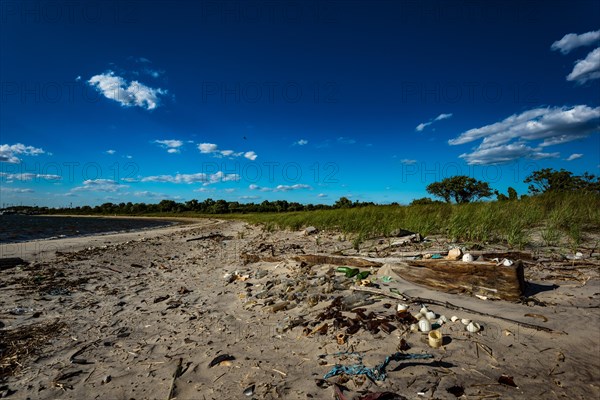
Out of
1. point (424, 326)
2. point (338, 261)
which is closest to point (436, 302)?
point (424, 326)

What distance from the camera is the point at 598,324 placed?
296 centimetres

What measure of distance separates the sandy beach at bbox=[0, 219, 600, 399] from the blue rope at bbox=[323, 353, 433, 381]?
0.02 meters

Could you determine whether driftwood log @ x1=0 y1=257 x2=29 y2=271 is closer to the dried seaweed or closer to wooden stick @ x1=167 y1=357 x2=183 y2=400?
the dried seaweed

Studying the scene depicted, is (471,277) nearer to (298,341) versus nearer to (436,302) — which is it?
(436,302)

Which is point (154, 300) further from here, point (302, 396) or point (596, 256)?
point (596, 256)

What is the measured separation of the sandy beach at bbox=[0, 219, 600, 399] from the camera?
Result: 2295 mm

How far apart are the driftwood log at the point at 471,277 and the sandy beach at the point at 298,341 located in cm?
16

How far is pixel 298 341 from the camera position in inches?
121

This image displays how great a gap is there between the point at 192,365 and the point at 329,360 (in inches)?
52.8

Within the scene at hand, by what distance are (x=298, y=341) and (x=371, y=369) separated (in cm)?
92

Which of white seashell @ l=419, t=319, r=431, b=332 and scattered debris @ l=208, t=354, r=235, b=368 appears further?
white seashell @ l=419, t=319, r=431, b=332

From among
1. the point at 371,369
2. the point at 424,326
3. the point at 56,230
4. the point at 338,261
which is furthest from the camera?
the point at 56,230

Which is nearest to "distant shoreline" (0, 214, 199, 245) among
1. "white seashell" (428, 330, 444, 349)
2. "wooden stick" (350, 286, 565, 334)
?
"wooden stick" (350, 286, 565, 334)

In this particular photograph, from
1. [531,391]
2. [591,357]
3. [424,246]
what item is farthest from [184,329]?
[424,246]
